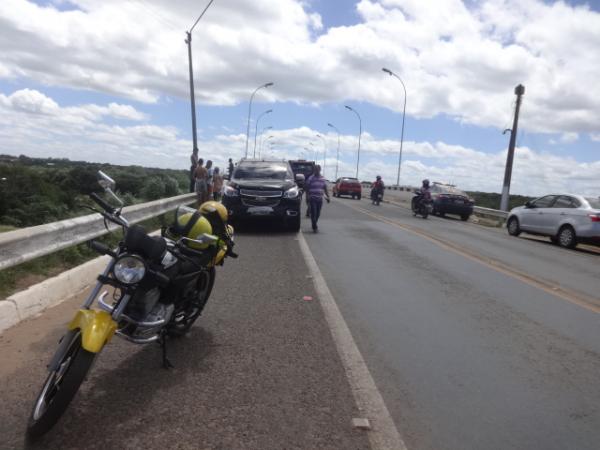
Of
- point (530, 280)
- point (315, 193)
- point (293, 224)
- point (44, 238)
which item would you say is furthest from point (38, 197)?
point (530, 280)

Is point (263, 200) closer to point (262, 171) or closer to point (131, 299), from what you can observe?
point (262, 171)

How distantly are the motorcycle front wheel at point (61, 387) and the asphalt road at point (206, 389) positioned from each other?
0.38 ft

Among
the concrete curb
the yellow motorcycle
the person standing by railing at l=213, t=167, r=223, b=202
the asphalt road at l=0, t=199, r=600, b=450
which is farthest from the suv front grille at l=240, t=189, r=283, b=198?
the yellow motorcycle

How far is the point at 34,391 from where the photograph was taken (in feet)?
12.2

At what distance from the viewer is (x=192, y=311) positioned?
4980mm

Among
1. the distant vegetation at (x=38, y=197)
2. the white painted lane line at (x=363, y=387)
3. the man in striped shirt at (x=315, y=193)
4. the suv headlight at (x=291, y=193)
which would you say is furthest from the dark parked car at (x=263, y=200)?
the white painted lane line at (x=363, y=387)

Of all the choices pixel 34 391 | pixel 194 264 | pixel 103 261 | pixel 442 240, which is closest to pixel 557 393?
pixel 194 264

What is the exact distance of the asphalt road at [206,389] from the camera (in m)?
3.18

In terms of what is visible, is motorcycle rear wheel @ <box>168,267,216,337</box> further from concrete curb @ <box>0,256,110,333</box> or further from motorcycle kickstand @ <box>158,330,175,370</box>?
concrete curb @ <box>0,256,110,333</box>

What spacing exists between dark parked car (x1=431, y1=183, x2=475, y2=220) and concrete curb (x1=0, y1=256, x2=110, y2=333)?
20.2 meters

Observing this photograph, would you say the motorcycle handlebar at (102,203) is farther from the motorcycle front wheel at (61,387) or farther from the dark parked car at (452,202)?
the dark parked car at (452,202)

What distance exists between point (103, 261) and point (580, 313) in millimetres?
6233

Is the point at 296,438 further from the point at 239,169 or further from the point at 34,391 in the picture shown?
the point at 239,169

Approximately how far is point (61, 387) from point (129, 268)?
824mm
